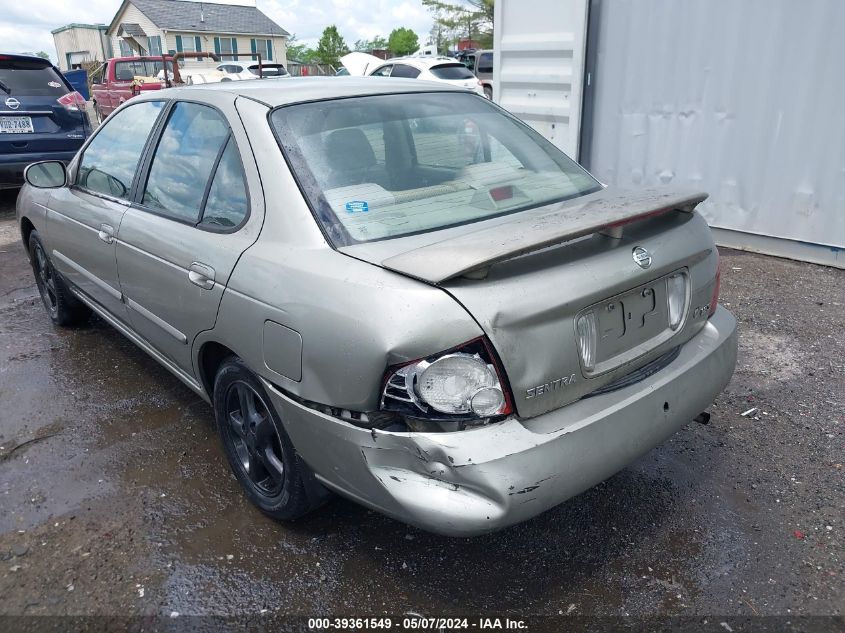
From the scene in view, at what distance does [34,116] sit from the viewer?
26.7 feet

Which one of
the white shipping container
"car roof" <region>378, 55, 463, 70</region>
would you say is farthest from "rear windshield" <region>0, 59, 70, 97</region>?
"car roof" <region>378, 55, 463, 70</region>

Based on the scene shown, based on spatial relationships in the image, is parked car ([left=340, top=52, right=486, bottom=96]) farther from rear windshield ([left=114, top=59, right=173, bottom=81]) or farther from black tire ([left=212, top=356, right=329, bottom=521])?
black tire ([left=212, top=356, right=329, bottom=521])

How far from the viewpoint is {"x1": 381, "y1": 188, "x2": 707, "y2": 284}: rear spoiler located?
75.4 inches

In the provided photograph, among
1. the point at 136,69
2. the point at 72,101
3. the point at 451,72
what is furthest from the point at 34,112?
the point at 136,69

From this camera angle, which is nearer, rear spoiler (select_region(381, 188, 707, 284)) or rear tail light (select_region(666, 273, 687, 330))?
rear spoiler (select_region(381, 188, 707, 284))

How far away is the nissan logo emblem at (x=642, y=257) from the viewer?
7.28 feet

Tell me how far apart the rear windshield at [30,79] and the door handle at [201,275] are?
277 inches

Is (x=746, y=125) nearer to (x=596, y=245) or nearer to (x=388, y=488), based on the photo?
(x=596, y=245)

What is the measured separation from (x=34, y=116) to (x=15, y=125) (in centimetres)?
25

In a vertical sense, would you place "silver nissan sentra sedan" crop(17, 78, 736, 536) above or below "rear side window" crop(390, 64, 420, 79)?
below

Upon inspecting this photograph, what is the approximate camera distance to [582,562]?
2455mm

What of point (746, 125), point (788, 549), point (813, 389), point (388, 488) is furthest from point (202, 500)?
point (746, 125)

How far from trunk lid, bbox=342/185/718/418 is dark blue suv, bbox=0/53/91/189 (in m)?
7.62

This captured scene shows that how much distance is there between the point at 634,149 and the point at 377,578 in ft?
18.3
